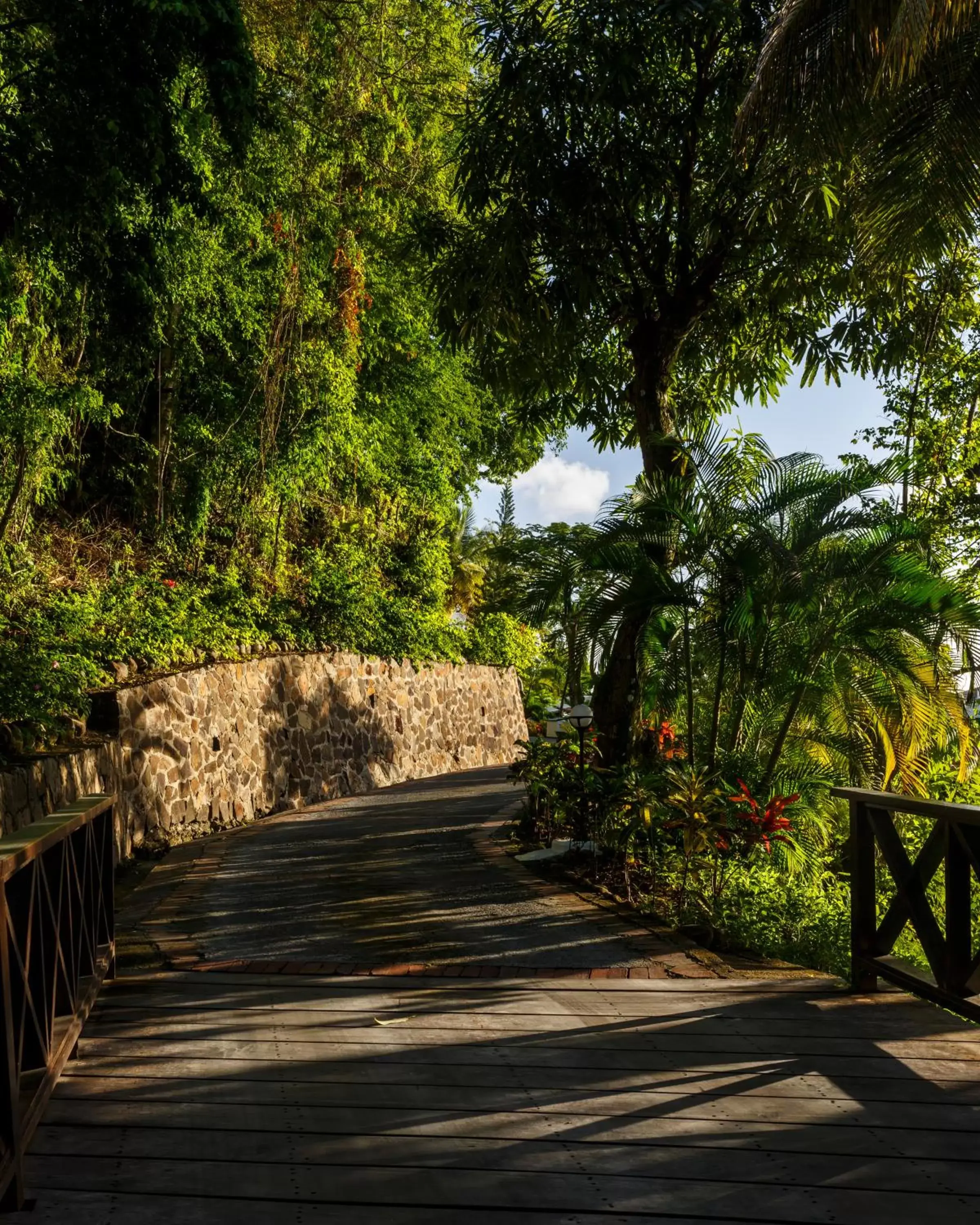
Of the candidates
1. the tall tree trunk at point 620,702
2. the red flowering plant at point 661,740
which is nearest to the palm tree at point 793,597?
the tall tree trunk at point 620,702

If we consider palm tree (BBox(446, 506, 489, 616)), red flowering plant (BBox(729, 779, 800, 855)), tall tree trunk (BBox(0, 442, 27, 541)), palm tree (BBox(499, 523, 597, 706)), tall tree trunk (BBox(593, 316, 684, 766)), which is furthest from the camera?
palm tree (BBox(446, 506, 489, 616))

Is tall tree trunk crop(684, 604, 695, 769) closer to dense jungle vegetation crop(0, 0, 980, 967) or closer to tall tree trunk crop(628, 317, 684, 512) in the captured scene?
dense jungle vegetation crop(0, 0, 980, 967)

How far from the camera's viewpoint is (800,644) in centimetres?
850

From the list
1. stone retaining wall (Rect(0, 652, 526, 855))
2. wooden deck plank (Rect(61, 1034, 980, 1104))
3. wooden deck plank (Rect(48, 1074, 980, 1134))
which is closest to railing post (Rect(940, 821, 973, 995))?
wooden deck plank (Rect(61, 1034, 980, 1104))

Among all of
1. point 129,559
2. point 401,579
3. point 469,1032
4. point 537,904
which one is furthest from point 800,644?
point 401,579

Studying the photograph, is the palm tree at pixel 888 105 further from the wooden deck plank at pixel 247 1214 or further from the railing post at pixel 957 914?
the wooden deck plank at pixel 247 1214

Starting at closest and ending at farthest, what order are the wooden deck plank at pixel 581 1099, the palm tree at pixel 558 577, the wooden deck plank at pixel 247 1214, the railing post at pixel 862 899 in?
1. the wooden deck plank at pixel 247 1214
2. the wooden deck plank at pixel 581 1099
3. the railing post at pixel 862 899
4. the palm tree at pixel 558 577

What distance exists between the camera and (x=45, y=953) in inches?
149

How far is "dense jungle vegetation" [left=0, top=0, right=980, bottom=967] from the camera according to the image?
7.16m

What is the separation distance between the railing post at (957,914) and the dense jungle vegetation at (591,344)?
1.99 m

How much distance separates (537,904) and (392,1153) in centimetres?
397

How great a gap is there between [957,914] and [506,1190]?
7.26ft

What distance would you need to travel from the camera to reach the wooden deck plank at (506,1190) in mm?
2850

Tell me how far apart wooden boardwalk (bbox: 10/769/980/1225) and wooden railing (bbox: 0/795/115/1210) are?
0.14 m
